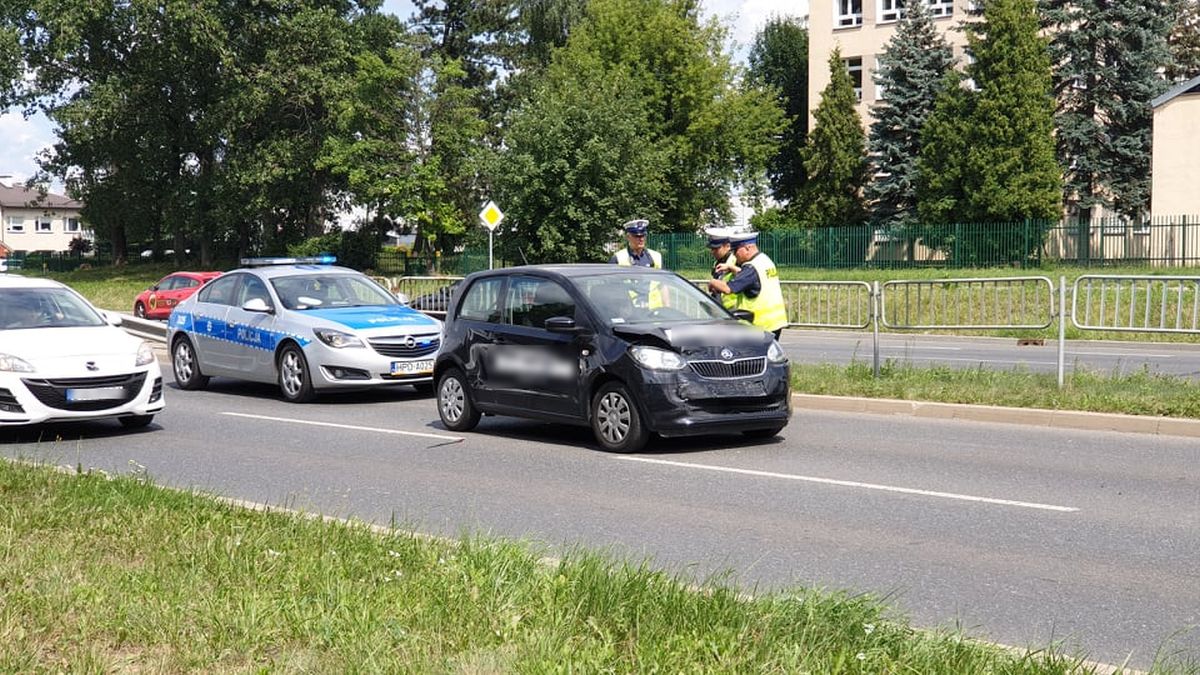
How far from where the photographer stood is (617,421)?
430 inches

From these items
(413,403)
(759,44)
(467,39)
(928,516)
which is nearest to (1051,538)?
(928,516)

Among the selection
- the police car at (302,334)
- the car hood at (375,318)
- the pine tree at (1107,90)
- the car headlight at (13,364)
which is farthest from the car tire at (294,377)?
the pine tree at (1107,90)

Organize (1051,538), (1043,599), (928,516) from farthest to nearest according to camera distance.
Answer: (928,516), (1051,538), (1043,599)

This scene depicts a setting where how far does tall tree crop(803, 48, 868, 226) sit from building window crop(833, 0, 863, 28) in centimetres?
650

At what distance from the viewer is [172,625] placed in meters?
5.14

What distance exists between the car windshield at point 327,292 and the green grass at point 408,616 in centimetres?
929

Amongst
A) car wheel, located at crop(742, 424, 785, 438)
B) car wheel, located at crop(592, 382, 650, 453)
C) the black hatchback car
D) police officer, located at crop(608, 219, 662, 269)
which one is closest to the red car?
police officer, located at crop(608, 219, 662, 269)

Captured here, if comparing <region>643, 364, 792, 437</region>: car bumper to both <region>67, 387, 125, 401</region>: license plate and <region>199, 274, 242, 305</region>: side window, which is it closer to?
<region>67, 387, 125, 401</region>: license plate

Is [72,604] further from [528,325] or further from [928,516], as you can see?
[528,325]

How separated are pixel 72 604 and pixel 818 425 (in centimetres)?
834

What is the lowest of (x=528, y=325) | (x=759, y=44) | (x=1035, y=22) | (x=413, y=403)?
(x=413, y=403)

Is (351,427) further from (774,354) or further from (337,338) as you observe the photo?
(774,354)

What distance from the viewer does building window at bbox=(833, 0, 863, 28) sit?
60.1 meters

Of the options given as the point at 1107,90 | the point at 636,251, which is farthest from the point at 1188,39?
the point at 636,251
